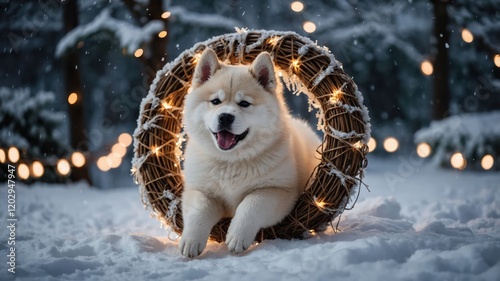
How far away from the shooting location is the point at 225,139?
111 inches

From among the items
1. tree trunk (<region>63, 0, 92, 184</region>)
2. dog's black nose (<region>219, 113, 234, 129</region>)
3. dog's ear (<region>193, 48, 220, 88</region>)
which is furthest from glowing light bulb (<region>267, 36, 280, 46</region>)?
tree trunk (<region>63, 0, 92, 184</region>)

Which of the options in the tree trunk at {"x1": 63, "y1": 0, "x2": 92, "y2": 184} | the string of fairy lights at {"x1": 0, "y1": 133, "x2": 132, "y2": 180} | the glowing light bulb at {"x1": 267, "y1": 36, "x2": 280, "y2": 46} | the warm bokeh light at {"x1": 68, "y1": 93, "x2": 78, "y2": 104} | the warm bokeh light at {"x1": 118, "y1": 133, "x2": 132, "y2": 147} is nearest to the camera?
the glowing light bulb at {"x1": 267, "y1": 36, "x2": 280, "y2": 46}

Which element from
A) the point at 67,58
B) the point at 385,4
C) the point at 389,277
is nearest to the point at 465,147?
the point at 385,4

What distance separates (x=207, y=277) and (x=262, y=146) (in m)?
0.95

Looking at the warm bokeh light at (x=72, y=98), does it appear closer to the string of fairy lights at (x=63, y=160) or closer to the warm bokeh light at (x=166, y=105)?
the string of fairy lights at (x=63, y=160)

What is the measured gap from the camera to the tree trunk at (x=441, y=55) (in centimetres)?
766

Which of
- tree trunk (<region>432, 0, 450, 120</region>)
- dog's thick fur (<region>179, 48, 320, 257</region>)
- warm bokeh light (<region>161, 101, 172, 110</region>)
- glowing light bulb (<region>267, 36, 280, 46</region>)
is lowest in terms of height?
dog's thick fur (<region>179, 48, 320, 257</region>)

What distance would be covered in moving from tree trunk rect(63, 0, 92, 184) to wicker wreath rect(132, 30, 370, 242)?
435cm

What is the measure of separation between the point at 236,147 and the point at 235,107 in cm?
24

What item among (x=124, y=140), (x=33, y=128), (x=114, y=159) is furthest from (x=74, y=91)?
(x=114, y=159)

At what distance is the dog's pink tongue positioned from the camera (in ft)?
9.23

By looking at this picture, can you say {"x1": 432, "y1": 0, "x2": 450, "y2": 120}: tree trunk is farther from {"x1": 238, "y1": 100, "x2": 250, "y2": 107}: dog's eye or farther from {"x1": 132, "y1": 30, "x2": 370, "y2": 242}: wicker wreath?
{"x1": 238, "y1": 100, "x2": 250, "y2": 107}: dog's eye

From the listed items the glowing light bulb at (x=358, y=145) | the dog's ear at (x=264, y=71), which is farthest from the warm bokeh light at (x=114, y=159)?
the glowing light bulb at (x=358, y=145)

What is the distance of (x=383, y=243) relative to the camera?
2443 millimetres
